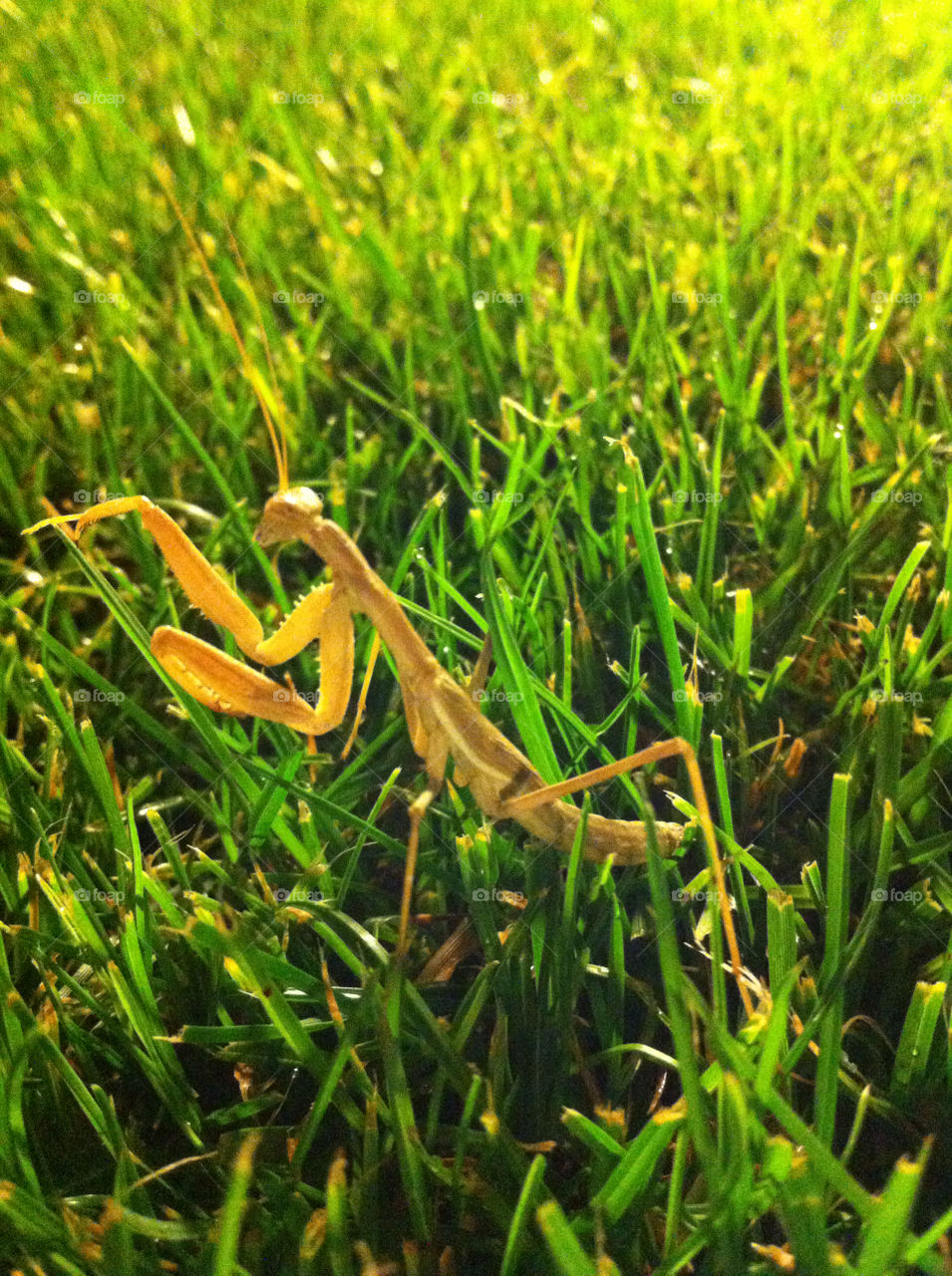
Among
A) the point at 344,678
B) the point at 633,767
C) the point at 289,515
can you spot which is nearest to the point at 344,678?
the point at 344,678

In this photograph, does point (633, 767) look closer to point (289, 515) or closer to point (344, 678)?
point (344, 678)

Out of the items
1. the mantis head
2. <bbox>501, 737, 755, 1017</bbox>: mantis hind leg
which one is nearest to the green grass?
<bbox>501, 737, 755, 1017</bbox>: mantis hind leg

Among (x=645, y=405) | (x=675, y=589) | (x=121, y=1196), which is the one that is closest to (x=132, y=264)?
(x=645, y=405)

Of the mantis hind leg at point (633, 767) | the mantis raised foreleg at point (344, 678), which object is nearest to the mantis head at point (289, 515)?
the mantis raised foreleg at point (344, 678)

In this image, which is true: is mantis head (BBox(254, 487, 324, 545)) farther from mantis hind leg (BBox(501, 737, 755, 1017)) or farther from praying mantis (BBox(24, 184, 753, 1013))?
mantis hind leg (BBox(501, 737, 755, 1017))

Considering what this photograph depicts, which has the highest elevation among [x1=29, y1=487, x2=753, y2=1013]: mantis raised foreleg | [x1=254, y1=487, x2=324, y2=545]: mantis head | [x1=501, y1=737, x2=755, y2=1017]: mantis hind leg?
[x1=254, y1=487, x2=324, y2=545]: mantis head

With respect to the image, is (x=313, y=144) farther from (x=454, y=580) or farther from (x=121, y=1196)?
(x=121, y=1196)
